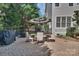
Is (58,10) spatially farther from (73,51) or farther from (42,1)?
(73,51)

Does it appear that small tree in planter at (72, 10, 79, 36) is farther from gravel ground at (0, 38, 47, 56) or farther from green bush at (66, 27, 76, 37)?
gravel ground at (0, 38, 47, 56)

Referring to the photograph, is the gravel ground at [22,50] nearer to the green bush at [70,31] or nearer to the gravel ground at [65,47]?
the gravel ground at [65,47]

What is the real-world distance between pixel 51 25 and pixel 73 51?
33 cm

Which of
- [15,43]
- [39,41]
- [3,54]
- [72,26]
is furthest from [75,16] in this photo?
[3,54]

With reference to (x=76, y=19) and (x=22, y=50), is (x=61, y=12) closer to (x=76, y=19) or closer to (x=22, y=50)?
(x=76, y=19)

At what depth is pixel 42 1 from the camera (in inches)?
74.2

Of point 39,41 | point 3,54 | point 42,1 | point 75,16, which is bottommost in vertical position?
point 3,54

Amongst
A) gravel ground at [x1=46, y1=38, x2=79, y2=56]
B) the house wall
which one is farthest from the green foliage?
gravel ground at [x1=46, y1=38, x2=79, y2=56]

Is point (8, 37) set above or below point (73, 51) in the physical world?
above

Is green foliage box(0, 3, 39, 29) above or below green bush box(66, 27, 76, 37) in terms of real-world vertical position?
above

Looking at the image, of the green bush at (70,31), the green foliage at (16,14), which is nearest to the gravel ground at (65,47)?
the green bush at (70,31)

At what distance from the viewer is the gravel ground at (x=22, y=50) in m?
1.89

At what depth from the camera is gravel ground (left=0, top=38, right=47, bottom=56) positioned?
189 cm

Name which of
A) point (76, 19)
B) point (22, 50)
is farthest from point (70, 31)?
point (22, 50)
